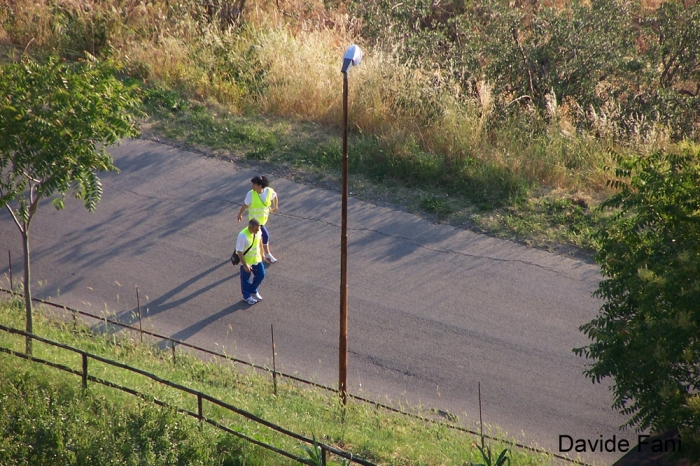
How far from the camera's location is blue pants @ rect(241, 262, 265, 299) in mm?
11665

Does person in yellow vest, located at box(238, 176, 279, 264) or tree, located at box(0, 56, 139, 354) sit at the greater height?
tree, located at box(0, 56, 139, 354)

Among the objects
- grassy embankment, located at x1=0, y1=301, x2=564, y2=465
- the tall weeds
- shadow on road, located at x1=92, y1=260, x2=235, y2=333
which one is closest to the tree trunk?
grassy embankment, located at x1=0, y1=301, x2=564, y2=465

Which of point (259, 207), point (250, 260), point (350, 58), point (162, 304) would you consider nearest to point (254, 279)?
point (250, 260)

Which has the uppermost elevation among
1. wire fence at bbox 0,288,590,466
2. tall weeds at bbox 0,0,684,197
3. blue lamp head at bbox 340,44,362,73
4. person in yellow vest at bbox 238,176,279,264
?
blue lamp head at bbox 340,44,362,73

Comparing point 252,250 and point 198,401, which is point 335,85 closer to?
point 252,250

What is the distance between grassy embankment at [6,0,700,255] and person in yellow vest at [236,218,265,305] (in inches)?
143

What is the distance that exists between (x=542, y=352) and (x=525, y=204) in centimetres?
408

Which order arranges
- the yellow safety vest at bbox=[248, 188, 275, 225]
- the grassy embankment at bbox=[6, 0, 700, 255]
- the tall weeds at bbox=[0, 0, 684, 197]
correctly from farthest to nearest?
the tall weeds at bbox=[0, 0, 684, 197]
the grassy embankment at bbox=[6, 0, 700, 255]
the yellow safety vest at bbox=[248, 188, 275, 225]

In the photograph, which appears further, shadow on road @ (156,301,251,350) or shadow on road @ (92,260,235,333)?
shadow on road @ (92,260,235,333)

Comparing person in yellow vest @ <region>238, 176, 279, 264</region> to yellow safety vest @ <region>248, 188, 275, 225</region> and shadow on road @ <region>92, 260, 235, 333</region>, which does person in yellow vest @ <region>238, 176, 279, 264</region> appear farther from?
shadow on road @ <region>92, 260, 235, 333</region>

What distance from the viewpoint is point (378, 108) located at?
16672 mm

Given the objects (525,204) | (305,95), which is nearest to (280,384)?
(525,204)

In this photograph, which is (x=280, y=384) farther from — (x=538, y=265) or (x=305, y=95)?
(x=305, y=95)

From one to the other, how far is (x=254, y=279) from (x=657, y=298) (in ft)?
20.8
